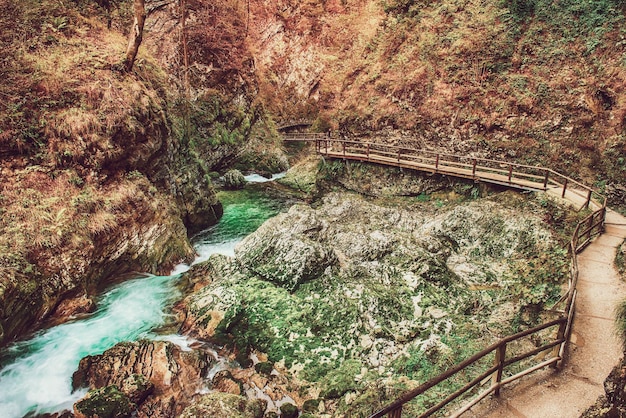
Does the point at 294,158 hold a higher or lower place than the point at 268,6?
lower

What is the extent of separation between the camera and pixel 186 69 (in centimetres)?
2317

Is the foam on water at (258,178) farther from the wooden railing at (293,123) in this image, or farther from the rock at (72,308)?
the rock at (72,308)

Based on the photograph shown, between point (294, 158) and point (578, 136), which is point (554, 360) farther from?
point (294, 158)

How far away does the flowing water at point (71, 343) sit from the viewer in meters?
7.21

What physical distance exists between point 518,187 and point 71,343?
16.1 metres

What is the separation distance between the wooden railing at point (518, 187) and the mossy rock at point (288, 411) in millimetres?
2763

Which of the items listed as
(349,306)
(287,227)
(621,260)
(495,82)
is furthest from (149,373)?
(495,82)

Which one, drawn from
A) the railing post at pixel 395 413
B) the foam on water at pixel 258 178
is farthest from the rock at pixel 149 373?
the foam on water at pixel 258 178

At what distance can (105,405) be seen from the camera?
6.59 metres

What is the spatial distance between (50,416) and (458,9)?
80.1ft

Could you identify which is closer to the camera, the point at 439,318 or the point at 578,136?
the point at 439,318

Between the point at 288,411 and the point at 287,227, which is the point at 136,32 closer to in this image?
the point at 287,227

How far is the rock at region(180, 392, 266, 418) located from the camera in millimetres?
6262

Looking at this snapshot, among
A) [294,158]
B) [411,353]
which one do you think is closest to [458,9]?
[294,158]
